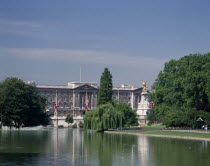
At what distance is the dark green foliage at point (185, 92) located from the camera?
79688 millimetres

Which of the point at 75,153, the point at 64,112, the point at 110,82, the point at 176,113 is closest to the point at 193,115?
the point at 176,113

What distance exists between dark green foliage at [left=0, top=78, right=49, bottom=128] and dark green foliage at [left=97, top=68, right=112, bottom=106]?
455 inches

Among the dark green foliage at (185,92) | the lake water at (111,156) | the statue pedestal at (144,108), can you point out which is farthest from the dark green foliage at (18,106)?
the lake water at (111,156)

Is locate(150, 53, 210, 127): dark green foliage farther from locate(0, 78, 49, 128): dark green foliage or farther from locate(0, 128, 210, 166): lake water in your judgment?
locate(0, 128, 210, 166): lake water

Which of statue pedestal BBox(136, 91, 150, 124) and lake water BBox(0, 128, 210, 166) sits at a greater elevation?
statue pedestal BBox(136, 91, 150, 124)

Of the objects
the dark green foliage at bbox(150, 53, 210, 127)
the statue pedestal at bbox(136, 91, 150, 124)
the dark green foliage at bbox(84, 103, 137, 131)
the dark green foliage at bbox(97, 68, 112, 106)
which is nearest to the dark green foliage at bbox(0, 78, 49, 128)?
the dark green foliage at bbox(84, 103, 137, 131)

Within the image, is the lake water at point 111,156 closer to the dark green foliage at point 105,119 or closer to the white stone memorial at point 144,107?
the dark green foliage at point 105,119

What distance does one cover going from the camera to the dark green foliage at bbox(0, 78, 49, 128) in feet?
271

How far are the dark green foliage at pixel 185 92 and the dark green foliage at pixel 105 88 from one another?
1047 centimetres

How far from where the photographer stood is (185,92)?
274 feet

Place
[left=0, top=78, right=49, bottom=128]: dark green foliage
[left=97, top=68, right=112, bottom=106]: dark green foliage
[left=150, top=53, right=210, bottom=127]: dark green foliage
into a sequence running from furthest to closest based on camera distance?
[left=97, top=68, right=112, bottom=106]: dark green foliage
[left=0, top=78, right=49, bottom=128]: dark green foliage
[left=150, top=53, right=210, bottom=127]: dark green foliage

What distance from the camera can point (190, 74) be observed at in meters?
83.2

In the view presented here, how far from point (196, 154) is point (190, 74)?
39.9 metres

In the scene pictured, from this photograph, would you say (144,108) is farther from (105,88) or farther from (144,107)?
(105,88)
